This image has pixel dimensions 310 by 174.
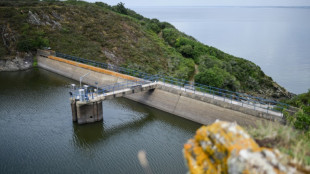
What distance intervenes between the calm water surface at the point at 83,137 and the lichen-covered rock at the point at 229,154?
9541mm

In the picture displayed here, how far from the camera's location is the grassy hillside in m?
44.9

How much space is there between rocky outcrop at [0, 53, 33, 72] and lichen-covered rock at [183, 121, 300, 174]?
147 feet

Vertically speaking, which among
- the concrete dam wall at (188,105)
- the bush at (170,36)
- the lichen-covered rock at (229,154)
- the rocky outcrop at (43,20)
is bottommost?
the concrete dam wall at (188,105)

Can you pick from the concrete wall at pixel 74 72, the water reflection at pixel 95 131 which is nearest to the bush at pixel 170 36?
the concrete wall at pixel 74 72

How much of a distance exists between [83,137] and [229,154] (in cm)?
1701

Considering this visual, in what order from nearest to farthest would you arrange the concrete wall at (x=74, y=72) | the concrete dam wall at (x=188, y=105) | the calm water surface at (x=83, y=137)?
1. the calm water surface at (x=83, y=137)
2. the concrete dam wall at (x=188, y=105)
3. the concrete wall at (x=74, y=72)

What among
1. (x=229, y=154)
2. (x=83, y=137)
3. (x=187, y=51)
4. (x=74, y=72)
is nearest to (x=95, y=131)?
(x=83, y=137)

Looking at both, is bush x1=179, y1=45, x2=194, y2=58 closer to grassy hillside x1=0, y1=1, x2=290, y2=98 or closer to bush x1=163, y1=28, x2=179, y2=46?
grassy hillside x1=0, y1=1, x2=290, y2=98

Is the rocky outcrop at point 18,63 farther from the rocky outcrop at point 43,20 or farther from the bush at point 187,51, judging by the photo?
the bush at point 187,51

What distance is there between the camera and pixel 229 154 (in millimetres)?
7398

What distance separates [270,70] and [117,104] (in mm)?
40540

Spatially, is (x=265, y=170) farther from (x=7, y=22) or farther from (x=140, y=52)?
(x=7, y=22)

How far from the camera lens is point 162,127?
80.3 feet

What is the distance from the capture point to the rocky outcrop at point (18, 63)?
44438mm
